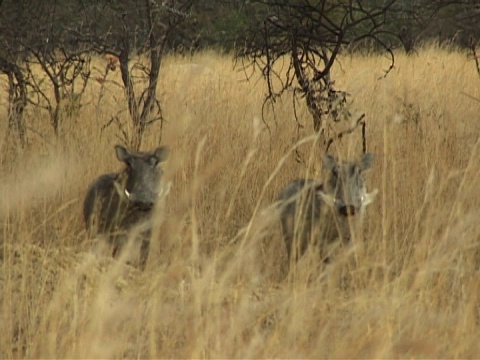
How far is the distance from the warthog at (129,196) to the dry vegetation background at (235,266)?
132mm

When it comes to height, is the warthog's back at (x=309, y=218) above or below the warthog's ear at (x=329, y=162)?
below

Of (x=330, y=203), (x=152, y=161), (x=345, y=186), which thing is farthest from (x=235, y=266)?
(x=152, y=161)

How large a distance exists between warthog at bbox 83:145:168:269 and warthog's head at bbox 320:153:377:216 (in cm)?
97

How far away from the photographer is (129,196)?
212 inches

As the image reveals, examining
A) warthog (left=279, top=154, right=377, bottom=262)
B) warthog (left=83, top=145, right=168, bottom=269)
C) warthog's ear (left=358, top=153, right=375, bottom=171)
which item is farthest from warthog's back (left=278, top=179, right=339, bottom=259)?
warthog (left=83, top=145, right=168, bottom=269)

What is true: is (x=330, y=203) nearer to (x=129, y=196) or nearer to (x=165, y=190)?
(x=165, y=190)

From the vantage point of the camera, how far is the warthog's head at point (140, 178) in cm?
540

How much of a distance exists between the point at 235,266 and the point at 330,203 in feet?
4.99

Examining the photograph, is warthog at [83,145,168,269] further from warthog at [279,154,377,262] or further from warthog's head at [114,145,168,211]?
warthog at [279,154,377,262]

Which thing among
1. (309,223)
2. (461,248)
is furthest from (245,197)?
(461,248)

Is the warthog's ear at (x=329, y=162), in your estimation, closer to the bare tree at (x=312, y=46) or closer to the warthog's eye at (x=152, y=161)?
the bare tree at (x=312, y=46)

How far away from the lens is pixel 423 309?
3.78 m

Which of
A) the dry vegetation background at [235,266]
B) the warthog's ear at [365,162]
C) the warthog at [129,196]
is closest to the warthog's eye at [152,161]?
the warthog at [129,196]

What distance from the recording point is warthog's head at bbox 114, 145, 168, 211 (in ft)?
17.7
